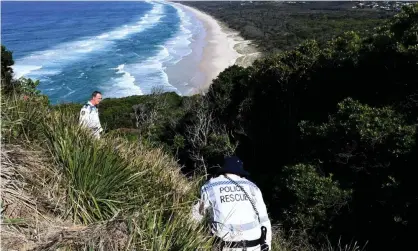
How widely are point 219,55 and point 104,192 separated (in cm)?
5630

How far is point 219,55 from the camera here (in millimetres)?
59469

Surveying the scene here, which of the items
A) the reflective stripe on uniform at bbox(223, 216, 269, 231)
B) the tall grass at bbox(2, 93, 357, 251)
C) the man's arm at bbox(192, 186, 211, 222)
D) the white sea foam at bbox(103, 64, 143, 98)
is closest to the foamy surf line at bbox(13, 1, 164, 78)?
the white sea foam at bbox(103, 64, 143, 98)

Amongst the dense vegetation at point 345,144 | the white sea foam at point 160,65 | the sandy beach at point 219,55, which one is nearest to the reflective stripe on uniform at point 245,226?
the dense vegetation at point 345,144

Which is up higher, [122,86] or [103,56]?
[122,86]

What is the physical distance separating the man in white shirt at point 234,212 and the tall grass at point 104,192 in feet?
0.48

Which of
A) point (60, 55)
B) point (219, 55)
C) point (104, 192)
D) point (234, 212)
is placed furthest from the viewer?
point (219, 55)

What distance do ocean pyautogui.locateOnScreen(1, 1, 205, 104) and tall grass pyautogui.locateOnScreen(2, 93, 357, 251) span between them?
32093 millimetres

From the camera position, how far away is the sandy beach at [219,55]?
4609 centimetres

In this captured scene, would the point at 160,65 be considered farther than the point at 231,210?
Yes

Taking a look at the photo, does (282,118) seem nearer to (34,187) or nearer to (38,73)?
(34,187)

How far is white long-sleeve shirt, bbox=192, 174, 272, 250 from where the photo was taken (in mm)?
3756

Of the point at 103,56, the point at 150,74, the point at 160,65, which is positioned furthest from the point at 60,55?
the point at 150,74

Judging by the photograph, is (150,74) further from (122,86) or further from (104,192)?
(104,192)

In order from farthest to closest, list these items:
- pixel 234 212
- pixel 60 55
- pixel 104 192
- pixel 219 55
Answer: pixel 219 55, pixel 60 55, pixel 104 192, pixel 234 212
